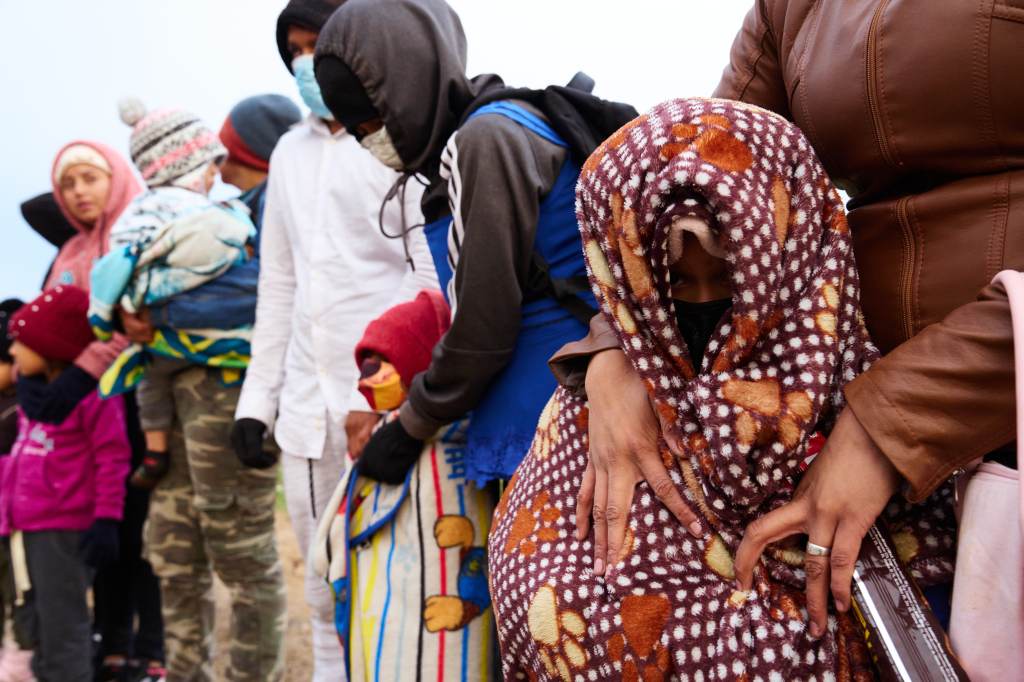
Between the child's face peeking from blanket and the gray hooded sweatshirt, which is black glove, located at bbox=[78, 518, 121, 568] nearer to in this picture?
the gray hooded sweatshirt

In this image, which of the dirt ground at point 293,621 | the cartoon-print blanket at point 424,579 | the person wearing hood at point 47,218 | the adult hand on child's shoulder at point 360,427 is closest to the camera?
the cartoon-print blanket at point 424,579

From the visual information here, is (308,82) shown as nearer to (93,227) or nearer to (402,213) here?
(402,213)

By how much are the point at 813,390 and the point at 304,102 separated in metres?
2.11

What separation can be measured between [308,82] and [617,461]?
1.86 metres

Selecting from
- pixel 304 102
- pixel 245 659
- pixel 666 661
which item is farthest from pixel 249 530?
pixel 666 661

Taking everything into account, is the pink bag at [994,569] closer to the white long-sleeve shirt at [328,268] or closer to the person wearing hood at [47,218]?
the white long-sleeve shirt at [328,268]

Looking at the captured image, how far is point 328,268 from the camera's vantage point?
2643 millimetres

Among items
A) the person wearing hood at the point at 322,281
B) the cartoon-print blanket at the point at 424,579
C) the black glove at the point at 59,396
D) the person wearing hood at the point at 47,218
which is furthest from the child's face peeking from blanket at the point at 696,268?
the person wearing hood at the point at 47,218

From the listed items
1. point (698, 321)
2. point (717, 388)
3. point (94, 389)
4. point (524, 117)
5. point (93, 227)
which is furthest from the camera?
point (93, 227)

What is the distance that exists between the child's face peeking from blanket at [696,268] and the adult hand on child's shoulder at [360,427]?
1.18 meters

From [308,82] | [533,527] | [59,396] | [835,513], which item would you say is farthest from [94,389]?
[835,513]

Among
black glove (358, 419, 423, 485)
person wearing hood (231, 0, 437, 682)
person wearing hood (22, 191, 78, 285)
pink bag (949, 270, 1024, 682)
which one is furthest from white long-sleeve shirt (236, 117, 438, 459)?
person wearing hood (22, 191, 78, 285)

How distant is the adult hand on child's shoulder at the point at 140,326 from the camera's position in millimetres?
3322

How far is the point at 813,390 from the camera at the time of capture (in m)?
1.04
